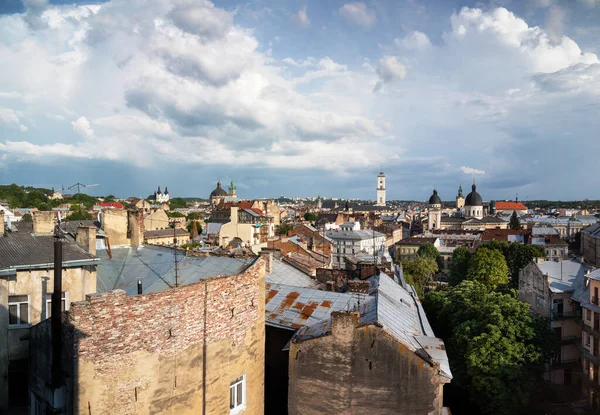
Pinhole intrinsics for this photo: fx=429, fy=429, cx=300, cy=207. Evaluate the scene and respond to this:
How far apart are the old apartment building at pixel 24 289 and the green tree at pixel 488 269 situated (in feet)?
167

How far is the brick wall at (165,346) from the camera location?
11016 mm

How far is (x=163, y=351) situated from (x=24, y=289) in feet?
22.1

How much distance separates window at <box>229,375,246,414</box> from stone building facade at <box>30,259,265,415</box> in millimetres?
30

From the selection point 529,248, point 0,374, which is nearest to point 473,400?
point 0,374

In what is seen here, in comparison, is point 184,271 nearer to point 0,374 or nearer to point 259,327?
point 259,327

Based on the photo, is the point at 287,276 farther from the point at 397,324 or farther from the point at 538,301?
the point at 538,301

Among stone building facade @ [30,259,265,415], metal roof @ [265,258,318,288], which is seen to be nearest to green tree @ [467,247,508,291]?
metal roof @ [265,258,318,288]

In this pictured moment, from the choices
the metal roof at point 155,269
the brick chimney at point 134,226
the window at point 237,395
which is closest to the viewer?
the window at point 237,395

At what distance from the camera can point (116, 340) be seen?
1124 cm

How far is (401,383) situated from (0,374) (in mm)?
13625

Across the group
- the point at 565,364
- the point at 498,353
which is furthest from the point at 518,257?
the point at 498,353

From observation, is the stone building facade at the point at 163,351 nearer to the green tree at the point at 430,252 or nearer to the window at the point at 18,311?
the window at the point at 18,311

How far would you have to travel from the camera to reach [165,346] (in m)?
12.0

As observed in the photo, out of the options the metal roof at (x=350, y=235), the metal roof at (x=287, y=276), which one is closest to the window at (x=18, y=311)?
the metal roof at (x=287, y=276)
